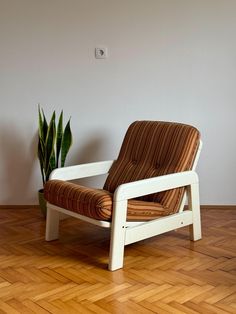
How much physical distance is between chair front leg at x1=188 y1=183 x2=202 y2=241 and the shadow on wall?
147 centimetres

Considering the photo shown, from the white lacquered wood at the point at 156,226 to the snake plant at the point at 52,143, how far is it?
1042 millimetres

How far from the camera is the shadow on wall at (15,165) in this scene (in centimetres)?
395

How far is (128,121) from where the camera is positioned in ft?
12.9

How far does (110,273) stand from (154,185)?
0.60 metres

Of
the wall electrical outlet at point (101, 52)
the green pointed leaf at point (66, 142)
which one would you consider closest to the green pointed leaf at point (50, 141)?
the green pointed leaf at point (66, 142)

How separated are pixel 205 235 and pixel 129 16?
1851mm

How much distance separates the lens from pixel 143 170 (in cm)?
327

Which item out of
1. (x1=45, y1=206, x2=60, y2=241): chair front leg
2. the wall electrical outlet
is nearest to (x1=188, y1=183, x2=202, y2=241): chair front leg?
(x1=45, y1=206, x2=60, y2=241): chair front leg

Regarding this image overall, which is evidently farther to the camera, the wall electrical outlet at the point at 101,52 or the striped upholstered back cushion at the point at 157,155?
the wall electrical outlet at the point at 101,52

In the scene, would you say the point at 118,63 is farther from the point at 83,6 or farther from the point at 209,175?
the point at 209,175

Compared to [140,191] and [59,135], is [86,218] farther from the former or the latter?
[59,135]

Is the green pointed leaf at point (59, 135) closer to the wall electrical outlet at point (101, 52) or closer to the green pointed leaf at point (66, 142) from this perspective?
the green pointed leaf at point (66, 142)

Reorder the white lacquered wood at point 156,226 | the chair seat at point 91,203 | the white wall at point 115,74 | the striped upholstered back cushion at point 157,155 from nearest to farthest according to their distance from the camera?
the chair seat at point 91,203
the white lacquered wood at point 156,226
the striped upholstered back cushion at point 157,155
the white wall at point 115,74

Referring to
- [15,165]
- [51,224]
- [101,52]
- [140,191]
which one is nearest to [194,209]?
[140,191]
